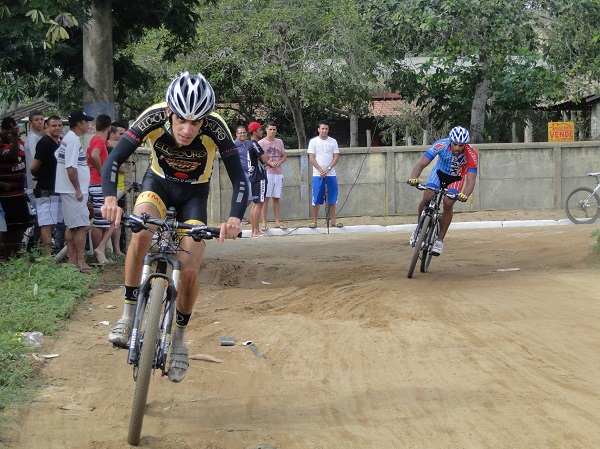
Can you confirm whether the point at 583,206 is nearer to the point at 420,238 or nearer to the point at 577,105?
the point at 420,238

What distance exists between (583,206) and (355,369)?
46.1 ft

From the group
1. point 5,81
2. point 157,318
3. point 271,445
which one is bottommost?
point 271,445

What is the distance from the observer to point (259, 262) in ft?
47.0

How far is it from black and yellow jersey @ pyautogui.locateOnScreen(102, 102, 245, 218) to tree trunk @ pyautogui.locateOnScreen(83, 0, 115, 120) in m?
8.59

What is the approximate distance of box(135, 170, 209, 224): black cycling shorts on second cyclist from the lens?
6.65 meters

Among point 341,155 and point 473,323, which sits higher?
point 341,155

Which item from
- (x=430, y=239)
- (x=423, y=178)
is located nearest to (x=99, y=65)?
(x=430, y=239)

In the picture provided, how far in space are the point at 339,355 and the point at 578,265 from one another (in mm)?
6827

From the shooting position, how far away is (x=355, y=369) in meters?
7.62

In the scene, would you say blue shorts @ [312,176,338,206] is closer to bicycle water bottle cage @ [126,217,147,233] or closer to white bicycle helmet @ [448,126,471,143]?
white bicycle helmet @ [448,126,471,143]

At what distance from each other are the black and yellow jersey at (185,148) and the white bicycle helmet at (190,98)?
0.26 m

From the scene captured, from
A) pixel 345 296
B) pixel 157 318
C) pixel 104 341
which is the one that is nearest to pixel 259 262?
pixel 345 296

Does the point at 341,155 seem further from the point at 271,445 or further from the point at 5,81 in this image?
the point at 271,445

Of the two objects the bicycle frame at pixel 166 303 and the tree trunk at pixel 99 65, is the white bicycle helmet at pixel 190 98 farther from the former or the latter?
the tree trunk at pixel 99 65
